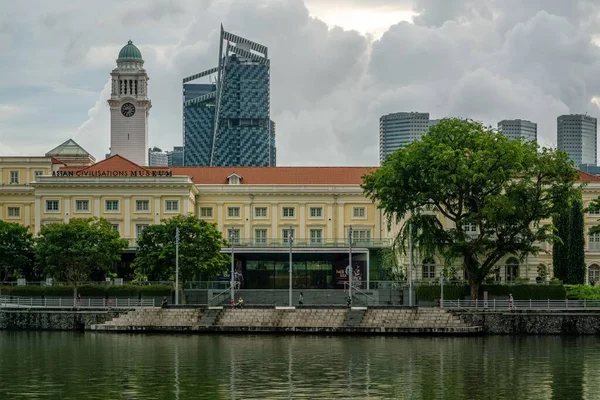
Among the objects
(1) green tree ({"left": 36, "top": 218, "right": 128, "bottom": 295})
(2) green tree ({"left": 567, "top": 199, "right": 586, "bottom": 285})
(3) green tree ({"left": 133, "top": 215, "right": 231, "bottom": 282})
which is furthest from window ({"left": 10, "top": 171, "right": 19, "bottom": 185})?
(2) green tree ({"left": 567, "top": 199, "right": 586, "bottom": 285})

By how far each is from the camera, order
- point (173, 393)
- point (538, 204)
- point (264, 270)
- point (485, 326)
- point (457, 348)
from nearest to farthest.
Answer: point (173, 393)
point (457, 348)
point (485, 326)
point (538, 204)
point (264, 270)

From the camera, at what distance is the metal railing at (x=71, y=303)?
96.1 m

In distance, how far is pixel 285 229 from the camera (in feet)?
429

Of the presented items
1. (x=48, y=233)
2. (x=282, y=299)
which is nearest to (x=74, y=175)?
(x=48, y=233)

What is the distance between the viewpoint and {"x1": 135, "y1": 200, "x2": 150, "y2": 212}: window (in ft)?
412

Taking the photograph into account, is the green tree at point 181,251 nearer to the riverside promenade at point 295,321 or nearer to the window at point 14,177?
the riverside promenade at point 295,321

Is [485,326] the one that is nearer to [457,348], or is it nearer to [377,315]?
[377,315]

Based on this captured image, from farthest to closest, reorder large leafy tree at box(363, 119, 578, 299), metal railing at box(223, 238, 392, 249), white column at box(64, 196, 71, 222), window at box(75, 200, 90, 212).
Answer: window at box(75, 200, 90, 212) → white column at box(64, 196, 71, 222) → metal railing at box(223, 238, 392, 249) → large leafy tree at box(363, 119, 578, 299)

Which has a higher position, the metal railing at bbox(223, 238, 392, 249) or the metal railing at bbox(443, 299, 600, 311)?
the metal railing at bbox(223, 238, 392, 249)

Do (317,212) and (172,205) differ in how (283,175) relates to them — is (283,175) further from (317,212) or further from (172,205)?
(172,205)

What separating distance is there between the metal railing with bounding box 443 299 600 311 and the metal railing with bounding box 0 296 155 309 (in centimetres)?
2424

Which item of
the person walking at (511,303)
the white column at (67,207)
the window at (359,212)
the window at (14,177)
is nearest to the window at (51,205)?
the white column at (67,207)

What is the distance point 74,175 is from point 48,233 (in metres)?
21.0

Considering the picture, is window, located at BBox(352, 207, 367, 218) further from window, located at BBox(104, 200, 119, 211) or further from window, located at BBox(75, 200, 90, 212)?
window, located at BBox(75, 200, 90, 212)
